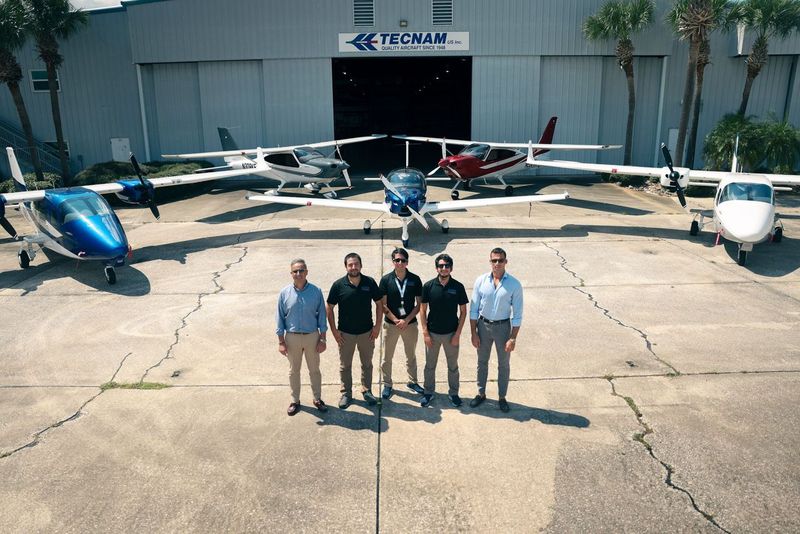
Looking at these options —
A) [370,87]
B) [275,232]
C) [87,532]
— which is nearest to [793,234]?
[275,232]

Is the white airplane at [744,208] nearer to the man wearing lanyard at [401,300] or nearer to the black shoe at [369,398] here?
the man wearing lanyard at [401,300]

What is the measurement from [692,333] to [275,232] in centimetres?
1299

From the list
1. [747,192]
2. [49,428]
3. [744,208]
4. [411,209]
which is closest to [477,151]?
[411,209]

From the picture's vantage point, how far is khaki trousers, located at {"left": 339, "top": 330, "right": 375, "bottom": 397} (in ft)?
22.9

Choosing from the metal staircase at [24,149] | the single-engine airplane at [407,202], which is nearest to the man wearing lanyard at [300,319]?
the single-engine airplane at [407,202]

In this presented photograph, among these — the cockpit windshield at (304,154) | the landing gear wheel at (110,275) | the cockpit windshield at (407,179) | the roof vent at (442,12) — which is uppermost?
the roof vent at (442,12)

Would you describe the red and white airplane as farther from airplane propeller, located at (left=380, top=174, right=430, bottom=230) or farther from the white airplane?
the white airplane

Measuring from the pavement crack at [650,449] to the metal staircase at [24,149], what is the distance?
32899 millimetres

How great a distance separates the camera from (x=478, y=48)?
2855 centimetres

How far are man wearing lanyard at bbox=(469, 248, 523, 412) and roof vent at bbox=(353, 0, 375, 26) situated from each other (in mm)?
25216

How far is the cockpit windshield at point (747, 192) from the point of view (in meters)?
14.4

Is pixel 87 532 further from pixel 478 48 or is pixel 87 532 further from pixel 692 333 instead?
pixel 478 48

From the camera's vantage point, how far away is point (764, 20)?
2564 centimetres

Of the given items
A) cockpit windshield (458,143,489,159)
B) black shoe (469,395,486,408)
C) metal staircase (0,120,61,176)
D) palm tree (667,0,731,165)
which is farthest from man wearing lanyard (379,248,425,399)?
metal staircase (0,120,61,176)
